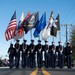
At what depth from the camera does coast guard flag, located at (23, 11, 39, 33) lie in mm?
25217

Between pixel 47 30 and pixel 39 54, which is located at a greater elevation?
pixel 47 30

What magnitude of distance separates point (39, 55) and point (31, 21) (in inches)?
223

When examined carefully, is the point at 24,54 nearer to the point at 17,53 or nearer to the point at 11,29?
the point at 17,53

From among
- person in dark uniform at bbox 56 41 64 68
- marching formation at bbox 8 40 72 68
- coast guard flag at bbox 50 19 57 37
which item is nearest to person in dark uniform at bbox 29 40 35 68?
marching formation at bbox 8 40 72 68

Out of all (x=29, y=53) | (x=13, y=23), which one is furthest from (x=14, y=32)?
(x=29, y=53)

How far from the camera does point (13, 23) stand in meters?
24.6

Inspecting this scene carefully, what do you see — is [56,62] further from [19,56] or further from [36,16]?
[36,16]

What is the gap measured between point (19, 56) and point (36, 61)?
1.29 metres

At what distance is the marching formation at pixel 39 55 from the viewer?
66.3ft

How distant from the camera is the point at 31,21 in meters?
25.8

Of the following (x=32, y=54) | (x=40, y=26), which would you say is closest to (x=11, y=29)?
(x=40, y=26)

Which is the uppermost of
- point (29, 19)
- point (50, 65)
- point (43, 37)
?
point (29, 19)

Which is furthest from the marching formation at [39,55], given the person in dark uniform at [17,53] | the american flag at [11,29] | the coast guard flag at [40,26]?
the coast guard flag at [40,26]

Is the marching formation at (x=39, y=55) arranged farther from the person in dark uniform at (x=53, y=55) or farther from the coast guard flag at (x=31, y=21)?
the coast guard flag at (x=31, y=21)
